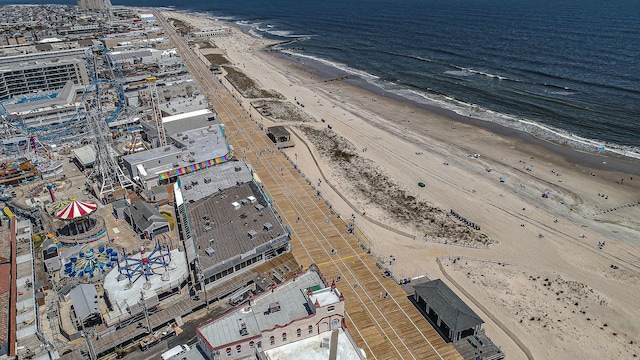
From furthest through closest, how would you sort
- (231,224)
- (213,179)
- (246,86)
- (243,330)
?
1. (246,86)
2. (213,179)
3. (231,224)
4. (243,330)

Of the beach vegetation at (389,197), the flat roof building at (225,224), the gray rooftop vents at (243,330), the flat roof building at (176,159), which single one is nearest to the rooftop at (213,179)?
the flat roof building at (225,224)

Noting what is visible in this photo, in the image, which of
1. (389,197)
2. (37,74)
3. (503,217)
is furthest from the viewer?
(37,74)

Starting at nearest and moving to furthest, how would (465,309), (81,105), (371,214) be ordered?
(465,309) < (371,214) < (81,105)

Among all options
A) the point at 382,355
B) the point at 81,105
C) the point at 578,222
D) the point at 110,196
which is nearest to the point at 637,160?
→ the point at 578,222

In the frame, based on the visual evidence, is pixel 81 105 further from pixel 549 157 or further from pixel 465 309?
pixel 549 157

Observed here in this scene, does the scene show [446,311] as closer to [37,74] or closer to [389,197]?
[389,197]

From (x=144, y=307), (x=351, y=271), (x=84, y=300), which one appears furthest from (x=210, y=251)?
(x=351, y=271)

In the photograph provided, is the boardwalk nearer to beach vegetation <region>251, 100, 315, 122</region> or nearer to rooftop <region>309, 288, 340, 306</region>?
rooftop <region>309, 288, 340, 306</region>
